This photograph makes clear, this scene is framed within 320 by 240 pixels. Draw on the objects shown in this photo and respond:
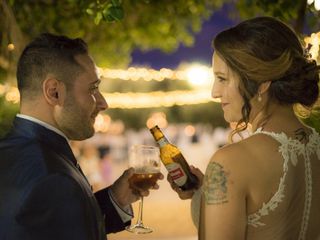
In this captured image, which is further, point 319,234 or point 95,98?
point 95,98

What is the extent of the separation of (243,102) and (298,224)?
1.69 ft

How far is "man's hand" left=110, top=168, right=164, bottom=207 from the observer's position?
312 centimetres

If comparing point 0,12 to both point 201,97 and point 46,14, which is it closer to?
point 46,14

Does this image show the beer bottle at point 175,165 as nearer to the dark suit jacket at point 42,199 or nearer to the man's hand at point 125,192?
the man's hand at point 125,192

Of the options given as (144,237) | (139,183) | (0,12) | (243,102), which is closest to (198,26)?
(144,237)

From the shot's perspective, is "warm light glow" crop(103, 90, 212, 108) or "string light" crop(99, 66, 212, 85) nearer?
"string light" crop(99, 66, 212, 85)

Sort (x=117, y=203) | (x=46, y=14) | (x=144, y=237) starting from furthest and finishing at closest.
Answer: (x=144, y=237)
(x=46, y=14)
(x=117, y=203)

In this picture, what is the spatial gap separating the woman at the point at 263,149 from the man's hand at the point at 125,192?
2.97 ft

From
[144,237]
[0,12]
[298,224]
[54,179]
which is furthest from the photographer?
[144,237]

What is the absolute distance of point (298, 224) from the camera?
2299 mm

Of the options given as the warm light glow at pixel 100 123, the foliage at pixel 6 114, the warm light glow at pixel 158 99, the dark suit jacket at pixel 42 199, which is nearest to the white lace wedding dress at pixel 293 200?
the dark suit jacket at pixel 42 199

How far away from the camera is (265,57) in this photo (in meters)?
2.22

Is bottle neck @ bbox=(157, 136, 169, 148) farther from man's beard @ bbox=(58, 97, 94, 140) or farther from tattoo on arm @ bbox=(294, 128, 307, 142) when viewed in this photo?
tattoo on arm @ bbox=(294, 128, 307, 142)

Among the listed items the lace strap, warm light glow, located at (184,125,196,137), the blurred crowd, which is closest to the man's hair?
the lace strap
